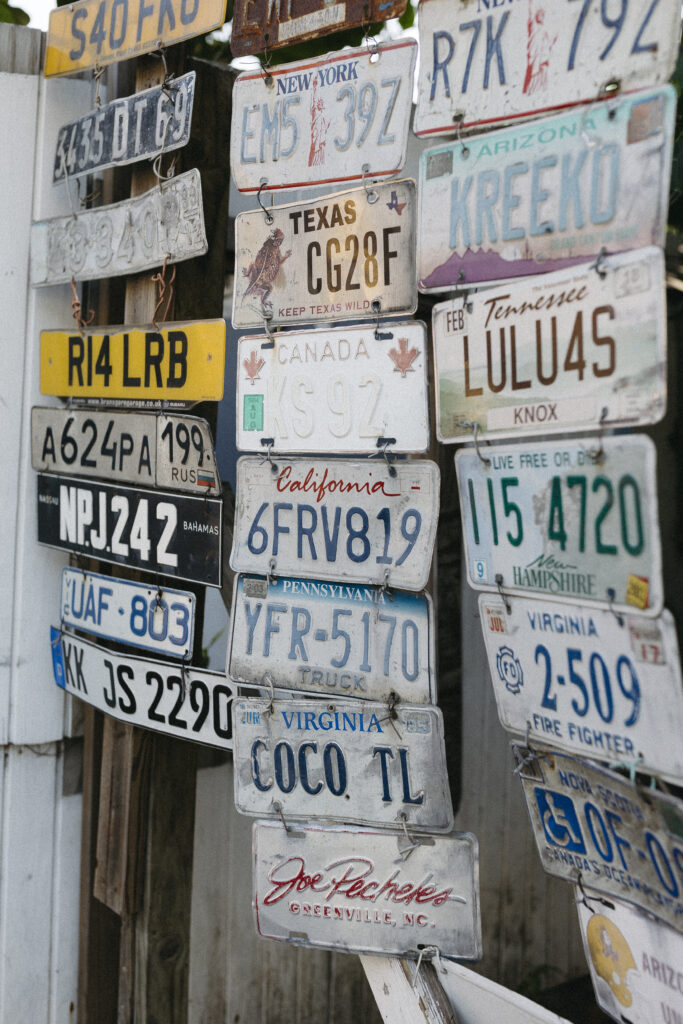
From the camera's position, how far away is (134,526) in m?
2.45

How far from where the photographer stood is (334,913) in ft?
6.56

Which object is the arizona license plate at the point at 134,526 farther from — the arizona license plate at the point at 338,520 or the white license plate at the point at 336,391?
the white license plate at the point at 336,391

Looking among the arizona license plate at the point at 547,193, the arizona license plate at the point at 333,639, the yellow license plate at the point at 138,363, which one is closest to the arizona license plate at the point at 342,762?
the arizona license plate at the point at 333,639

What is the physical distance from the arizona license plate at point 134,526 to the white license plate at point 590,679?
2.61 ft

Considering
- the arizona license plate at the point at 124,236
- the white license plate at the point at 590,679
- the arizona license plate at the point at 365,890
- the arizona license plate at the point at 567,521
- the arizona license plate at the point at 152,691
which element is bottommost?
the arizona license plate at the point at 365,890

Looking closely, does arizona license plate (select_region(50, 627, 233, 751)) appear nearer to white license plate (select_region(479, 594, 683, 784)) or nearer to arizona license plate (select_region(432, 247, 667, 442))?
white license plate (select_region(479, 594, 683, 784))

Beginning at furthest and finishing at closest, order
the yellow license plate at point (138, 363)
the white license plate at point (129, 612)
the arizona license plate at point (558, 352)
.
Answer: the white license plate at point (129, 612) < the yellow license plate at point (138, 363) < the arizona license plate at point (558, 352)

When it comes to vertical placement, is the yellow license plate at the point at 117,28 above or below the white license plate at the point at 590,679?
above

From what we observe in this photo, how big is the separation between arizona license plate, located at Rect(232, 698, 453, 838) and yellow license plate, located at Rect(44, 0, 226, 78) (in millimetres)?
1684

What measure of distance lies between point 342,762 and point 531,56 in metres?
1.46

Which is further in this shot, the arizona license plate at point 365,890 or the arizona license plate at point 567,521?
the arizona license plate at point 365,890

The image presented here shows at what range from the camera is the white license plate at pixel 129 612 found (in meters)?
2.35

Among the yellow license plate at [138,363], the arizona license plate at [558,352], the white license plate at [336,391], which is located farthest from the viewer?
the yellow license plate at [138,363]

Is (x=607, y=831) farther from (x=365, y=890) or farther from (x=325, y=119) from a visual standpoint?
(x=325, y=119)
